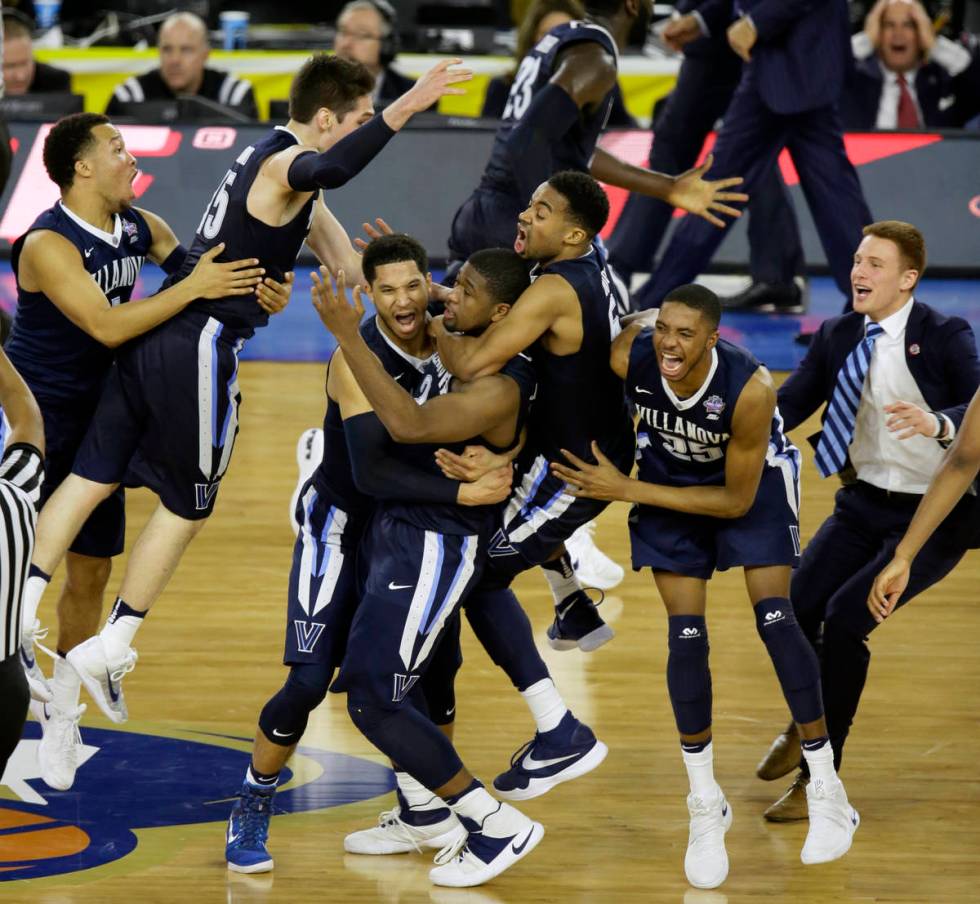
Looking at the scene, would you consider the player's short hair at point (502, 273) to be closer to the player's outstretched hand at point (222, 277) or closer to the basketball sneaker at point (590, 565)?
the player's outstretched hand at point (222, 277)

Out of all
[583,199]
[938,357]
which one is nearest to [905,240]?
[938,357]

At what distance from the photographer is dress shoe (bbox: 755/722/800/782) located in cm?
513

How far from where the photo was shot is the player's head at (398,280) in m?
4.52

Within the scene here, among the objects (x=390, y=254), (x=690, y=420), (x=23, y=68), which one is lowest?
(x=23, y=68)

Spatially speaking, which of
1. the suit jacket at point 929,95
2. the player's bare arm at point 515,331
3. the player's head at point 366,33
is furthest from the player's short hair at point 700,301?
the player's head at point 366,33

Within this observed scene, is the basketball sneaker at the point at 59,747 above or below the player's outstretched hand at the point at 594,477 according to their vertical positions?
below

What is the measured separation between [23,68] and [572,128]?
6708mm

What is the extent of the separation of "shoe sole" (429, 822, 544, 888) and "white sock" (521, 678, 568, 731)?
0.40 metres

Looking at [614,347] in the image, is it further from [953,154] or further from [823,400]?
[953,154]

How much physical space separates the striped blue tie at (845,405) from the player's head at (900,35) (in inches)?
284

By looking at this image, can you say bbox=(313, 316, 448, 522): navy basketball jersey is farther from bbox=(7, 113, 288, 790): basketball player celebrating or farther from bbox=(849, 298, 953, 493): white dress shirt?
bbox=(849, 298, 953, 493): white dress shirt

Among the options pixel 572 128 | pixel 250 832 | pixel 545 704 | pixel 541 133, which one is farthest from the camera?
pixel 572 128

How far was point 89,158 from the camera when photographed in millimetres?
5293

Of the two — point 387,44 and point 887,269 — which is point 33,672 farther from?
point 387,44
